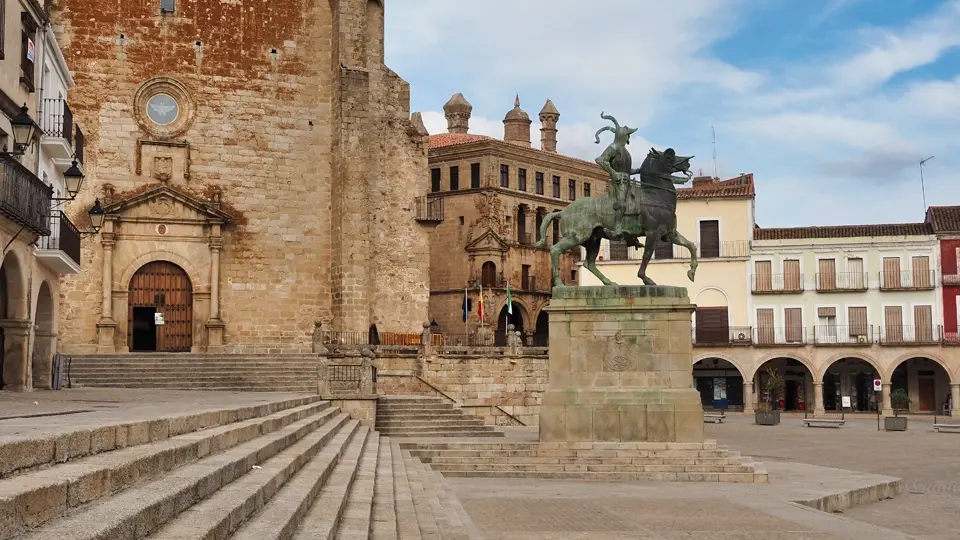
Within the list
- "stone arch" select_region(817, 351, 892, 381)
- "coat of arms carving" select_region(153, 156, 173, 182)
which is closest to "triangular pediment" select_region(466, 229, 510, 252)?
"stone arch" select_region(817, 351, 892, 381)

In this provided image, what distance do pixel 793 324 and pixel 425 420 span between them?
27.1m

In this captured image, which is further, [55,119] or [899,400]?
[899,400]

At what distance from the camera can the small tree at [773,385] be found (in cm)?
4772

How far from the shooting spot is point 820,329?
47.8 m

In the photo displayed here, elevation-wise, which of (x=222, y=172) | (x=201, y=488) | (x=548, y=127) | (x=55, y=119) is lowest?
(x=201, y=488)

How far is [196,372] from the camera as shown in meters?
28.3

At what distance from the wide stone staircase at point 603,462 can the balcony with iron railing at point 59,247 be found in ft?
24.5

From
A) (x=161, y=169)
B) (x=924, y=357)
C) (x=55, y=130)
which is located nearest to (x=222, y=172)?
(x=161, y=169)

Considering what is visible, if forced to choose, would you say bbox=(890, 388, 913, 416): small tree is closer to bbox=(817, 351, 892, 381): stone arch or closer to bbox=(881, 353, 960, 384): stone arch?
bbox=(881, 353, 960, 384): stone arch

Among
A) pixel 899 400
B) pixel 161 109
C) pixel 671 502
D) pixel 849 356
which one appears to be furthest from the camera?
pixel 849 356

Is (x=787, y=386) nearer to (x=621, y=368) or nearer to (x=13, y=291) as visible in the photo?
(x=621, y=368)

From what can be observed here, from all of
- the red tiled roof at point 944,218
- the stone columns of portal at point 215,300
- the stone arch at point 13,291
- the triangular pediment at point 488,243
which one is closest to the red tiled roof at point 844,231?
the red tiled roof at point 944,218

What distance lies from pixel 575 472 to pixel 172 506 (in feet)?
44.6

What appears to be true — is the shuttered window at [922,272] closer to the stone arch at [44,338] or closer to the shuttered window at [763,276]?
the shuttered window at [763,276]
